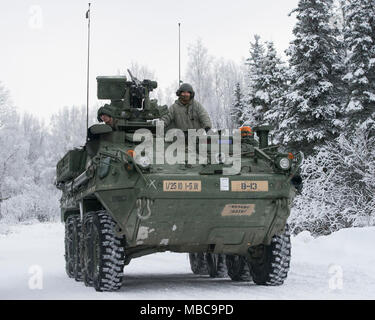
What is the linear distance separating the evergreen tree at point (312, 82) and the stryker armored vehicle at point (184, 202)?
14205 millimetres

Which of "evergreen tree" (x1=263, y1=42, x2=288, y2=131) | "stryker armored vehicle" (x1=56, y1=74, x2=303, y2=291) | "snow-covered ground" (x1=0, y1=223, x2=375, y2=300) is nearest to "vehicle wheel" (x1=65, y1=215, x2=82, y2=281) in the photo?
"snow-covered ground" (x1=0, y1=223, x2=375, y2=300)

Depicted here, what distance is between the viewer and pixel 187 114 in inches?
429

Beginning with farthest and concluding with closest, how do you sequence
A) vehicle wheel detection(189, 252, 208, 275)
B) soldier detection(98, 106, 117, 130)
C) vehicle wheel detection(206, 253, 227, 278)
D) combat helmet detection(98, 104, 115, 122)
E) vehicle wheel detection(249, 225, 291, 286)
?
1. vehicle wheel detection(189, 252, 208, 275)
2. vehicle wheel detection(206, 253, 227, 278)
3. combat helmet detection(98, 104, 115, 122)
4. soldier detection(98, 106, 117, 130)
5. vehicle wheel detection(249, 225, 291, 286)

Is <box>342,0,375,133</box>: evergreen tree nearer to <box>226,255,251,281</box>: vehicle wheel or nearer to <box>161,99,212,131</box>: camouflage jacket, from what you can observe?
<box>226,255,251,281</box>: vehicle wheel

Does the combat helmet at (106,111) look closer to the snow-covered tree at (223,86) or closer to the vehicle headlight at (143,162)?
the vehicle headlight at (143,162)

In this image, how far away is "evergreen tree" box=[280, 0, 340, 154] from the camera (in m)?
24.0

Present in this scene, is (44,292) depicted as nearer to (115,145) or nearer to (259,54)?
(115,145)

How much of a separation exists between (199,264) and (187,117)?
10.8 ft

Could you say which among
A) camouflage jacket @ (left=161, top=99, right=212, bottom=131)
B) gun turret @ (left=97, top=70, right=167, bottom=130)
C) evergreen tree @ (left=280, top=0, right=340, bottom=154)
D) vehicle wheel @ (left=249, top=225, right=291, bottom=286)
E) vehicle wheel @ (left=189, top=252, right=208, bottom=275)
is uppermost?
evergreen tree @ (left=280, top=0, right=340, bottom=154)

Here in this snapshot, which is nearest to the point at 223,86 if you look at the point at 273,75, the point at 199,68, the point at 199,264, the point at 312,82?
the point at 199,68

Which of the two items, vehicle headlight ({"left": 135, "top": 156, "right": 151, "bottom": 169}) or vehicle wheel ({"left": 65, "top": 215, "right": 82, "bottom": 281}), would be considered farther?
vehicle wheel ({"left": 65, "top": 215, "right": 82, "bottom": 281})

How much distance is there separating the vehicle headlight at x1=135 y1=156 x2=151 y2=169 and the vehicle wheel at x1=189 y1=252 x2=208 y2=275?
178 inches

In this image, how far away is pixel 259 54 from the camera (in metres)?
35.1

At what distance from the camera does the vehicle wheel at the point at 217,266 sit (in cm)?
1206
